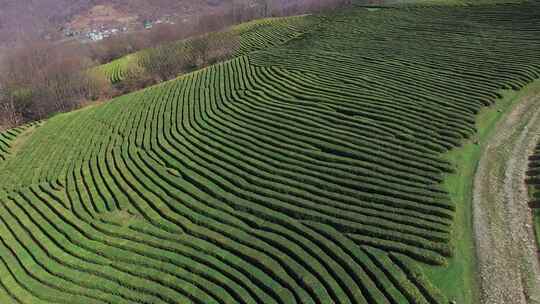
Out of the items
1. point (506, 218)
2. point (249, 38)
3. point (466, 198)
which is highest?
point (249, 38)

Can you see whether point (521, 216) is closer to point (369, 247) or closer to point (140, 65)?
point (369, 247)

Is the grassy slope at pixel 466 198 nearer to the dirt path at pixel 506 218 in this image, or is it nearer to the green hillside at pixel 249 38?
the dirt path at pixel 506 218

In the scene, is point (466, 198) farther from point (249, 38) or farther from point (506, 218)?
point (249, 38)

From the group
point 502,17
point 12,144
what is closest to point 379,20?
point 502,17

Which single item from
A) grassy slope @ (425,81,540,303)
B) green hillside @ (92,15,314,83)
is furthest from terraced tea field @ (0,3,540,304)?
green hillside @ (92,15,314,83)

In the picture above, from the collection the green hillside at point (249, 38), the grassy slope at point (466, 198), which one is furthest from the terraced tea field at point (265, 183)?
the green hillside at point (249, 38)

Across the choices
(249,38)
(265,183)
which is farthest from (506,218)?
(249,38)

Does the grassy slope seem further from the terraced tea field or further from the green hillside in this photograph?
the green hillside

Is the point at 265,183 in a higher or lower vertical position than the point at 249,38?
lower
